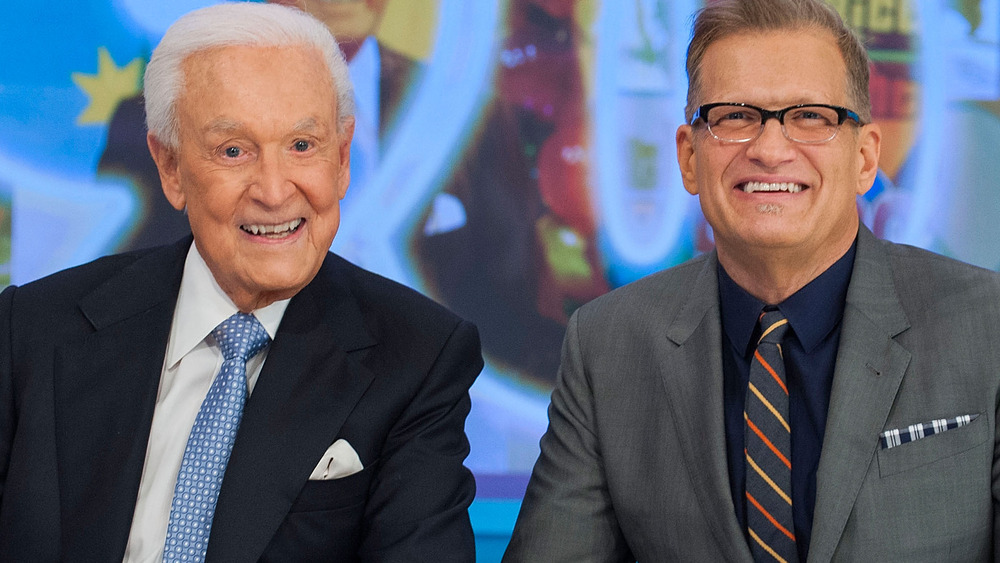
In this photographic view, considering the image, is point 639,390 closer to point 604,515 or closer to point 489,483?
point 604,515

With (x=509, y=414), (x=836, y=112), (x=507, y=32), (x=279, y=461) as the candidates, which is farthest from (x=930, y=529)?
(x=507, y=32)

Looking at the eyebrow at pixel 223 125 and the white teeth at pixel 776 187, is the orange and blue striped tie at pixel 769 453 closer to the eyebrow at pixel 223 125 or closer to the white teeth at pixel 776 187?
the white teeth at pixel 776 187

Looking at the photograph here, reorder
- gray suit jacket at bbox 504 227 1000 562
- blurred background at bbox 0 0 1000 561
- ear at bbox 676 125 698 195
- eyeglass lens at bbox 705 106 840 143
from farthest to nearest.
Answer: blurred background at bbox 0 0 1000 561 → ear at bbox 676 125 698 195 → eyeglass lens at bbox 705 106 840 143 → gray suit jacket at bbox 504 227 1000 562

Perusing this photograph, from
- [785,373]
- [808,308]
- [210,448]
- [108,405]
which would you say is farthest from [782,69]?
[108,405]

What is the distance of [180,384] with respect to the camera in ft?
5.63

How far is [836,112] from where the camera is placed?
1.67 metres

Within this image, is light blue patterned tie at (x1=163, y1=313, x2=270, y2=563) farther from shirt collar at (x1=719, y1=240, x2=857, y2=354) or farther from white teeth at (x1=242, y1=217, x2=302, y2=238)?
shirt collar at (x1=719, y1=240, x2=857, y2=354)

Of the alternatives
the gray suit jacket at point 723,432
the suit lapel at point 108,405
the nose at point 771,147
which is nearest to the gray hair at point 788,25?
the nose at point 771,147

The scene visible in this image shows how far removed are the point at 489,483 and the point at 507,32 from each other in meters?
1.35

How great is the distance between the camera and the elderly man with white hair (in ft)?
5.29

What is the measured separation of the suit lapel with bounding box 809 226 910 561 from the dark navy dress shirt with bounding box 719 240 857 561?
0.04 meters

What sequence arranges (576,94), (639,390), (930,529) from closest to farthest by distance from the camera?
(930,529) → (639,390) → (576,94)

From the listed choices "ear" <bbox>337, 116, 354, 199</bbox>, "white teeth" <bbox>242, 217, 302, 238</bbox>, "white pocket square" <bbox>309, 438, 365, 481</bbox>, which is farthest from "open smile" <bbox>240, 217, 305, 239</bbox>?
"white pocket square" <bbox>309, 438, 365, 481</bbox>

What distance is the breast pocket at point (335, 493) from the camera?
164 cm
